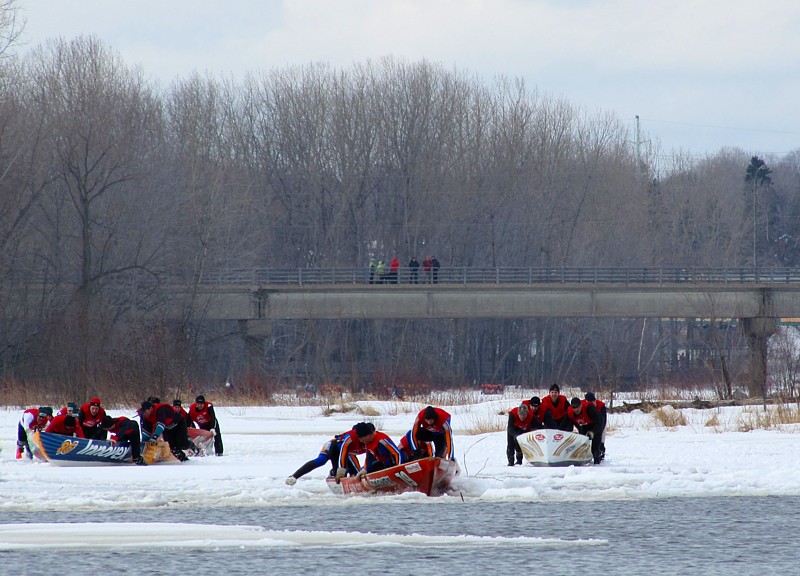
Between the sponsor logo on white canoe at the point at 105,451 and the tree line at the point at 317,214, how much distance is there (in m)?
29.6

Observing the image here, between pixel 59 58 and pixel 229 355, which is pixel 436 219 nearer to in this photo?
pixel 229 355

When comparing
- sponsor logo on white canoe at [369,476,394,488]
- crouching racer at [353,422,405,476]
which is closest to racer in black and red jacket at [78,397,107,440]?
crouching racer at [353,422,405,476]

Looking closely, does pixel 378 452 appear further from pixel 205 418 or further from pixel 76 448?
pixel 205 418

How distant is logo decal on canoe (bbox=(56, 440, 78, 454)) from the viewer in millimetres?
26266

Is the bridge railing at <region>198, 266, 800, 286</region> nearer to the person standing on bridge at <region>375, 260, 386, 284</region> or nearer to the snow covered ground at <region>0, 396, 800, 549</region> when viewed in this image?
the person standing on bridge at <region>375, 260, 386, 284</region>

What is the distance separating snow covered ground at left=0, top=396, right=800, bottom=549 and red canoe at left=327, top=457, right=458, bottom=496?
0.19 m

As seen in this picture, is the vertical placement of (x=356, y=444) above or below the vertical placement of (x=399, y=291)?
below

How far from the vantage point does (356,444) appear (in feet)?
71.2

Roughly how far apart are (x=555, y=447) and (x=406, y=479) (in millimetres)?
4502

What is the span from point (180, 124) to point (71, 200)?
15.0 metres

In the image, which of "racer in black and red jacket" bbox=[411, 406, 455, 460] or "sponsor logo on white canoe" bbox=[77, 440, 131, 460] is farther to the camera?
"sponsor logo on white canoe" bbox=[77, 440, 131, 460]

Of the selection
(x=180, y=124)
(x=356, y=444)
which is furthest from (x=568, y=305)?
(x=356, y=444)

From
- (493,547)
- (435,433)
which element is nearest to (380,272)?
(435,433)

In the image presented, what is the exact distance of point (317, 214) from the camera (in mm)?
82250
